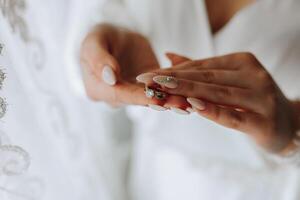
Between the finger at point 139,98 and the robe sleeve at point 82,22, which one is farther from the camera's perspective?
the robe sleeve at point 82,22

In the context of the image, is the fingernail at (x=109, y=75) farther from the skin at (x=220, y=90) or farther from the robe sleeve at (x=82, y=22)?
the robe sleeve at (x=82, y=22)

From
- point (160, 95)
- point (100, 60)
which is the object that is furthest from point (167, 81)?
point (100, 60)

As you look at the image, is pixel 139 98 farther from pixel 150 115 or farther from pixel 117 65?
pixel 150 115

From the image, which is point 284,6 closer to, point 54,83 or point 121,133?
point 54,83

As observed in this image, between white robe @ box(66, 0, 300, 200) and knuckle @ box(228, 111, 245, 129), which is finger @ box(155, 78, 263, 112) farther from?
white robe @ box(66, 0, 300, 200)

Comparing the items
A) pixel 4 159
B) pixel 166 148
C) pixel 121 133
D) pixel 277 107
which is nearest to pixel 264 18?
pixel 277 107

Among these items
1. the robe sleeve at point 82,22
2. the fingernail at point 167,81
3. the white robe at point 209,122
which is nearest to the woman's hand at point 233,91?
the fingernail at point 167,81
